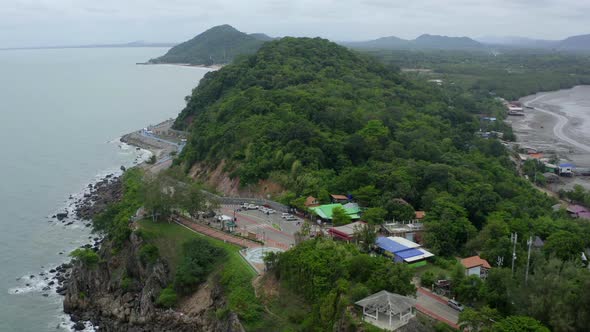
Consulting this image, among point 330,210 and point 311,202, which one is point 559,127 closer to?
point 311,202

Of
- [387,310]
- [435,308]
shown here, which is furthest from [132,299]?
[435,308]

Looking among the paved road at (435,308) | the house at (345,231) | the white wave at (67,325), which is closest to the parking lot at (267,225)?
the house at (345,231)

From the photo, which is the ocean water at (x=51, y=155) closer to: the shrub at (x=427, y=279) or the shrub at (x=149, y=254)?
the shrub at (x=149, y=254)

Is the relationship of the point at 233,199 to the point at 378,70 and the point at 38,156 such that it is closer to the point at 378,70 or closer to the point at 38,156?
the point at 38,156

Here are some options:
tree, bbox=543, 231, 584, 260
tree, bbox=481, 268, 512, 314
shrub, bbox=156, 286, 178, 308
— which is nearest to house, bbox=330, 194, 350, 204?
shrub, bbox=156, 286, 178, 308

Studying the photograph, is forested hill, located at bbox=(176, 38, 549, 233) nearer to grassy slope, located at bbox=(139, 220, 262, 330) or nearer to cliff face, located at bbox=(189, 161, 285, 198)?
cliff face, located at bbox=(189, 161, 285, 198)
